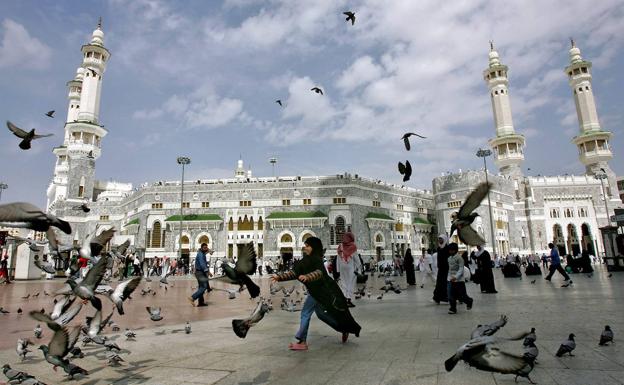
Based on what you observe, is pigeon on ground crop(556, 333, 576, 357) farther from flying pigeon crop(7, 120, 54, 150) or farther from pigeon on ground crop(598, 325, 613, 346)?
flying pigeon crop(7, 120, 54, 150)

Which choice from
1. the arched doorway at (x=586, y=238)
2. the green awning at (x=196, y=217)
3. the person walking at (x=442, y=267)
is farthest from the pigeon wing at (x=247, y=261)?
the arched doorway at (x=586, y=238)

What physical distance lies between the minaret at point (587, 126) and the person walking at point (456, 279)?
2359 inches

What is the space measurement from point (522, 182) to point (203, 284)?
189ft

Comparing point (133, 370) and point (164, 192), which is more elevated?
point (164, 192)

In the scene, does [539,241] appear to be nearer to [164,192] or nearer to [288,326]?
[164,192]

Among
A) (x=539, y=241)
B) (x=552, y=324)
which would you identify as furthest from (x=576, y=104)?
(x=552, y=324)

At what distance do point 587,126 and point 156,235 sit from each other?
202 ft

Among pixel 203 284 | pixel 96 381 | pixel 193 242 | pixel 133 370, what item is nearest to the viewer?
pixel 96 381

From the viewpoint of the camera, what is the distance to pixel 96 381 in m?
3.61

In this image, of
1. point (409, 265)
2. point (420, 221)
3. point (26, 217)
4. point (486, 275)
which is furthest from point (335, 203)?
point (26, 217)

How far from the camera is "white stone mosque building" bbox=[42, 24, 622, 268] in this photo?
4062cm

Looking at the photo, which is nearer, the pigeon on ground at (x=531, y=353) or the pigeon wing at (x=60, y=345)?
the pigeon on ground at (x=531, y=353)

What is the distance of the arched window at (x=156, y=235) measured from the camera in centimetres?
4103

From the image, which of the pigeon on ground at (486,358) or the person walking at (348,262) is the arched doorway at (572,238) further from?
the pigeon on ground at (486,358)
